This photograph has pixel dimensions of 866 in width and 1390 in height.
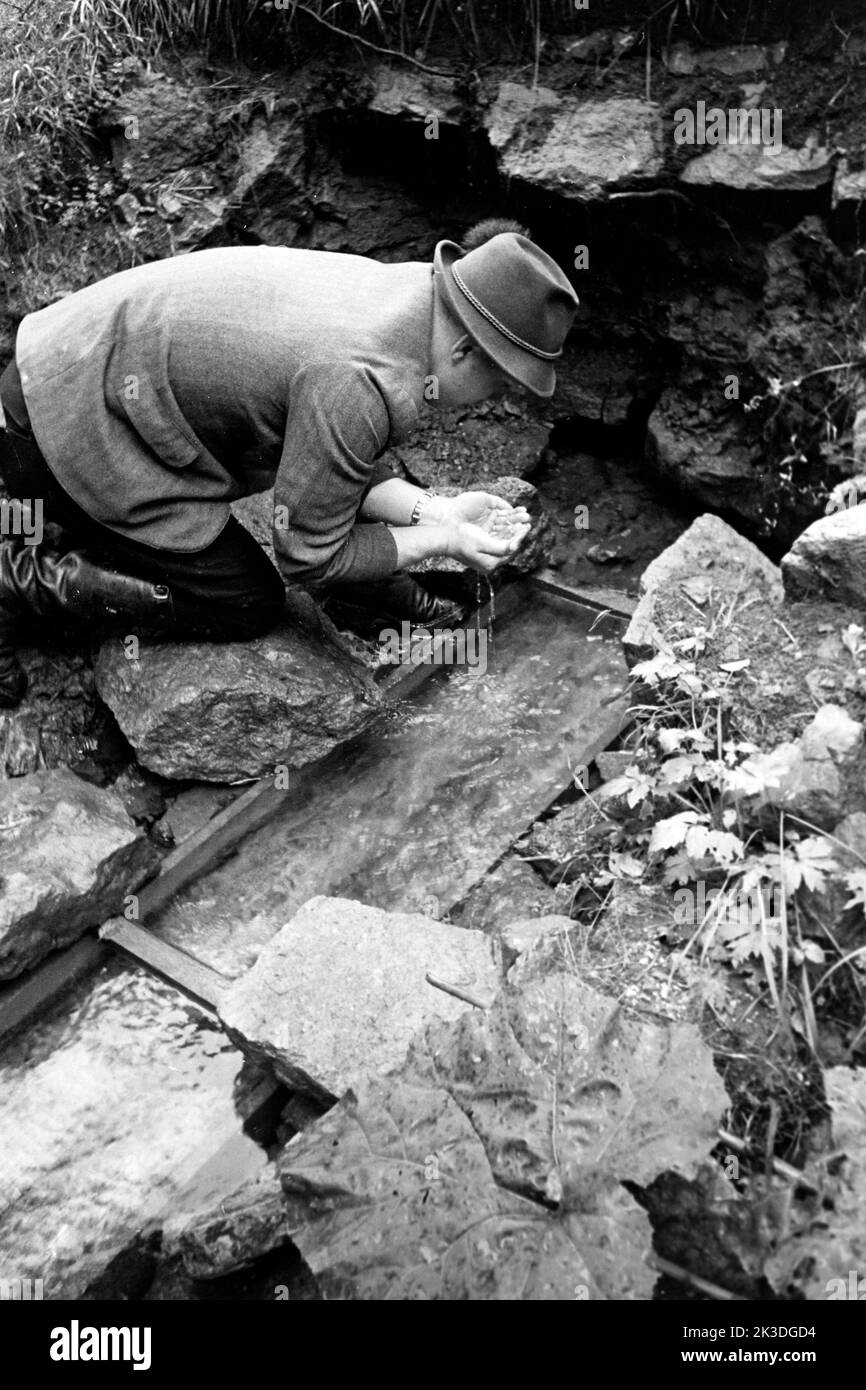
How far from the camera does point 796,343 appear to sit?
4.16 m

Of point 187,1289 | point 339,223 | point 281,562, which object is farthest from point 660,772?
point 339,223

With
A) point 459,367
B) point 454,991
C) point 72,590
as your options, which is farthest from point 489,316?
point 454,991

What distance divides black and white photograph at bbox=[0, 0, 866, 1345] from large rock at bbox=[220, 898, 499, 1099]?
12mm

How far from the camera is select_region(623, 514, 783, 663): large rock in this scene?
346 cm

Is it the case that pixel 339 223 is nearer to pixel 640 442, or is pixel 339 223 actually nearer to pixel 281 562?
pixel 640 442

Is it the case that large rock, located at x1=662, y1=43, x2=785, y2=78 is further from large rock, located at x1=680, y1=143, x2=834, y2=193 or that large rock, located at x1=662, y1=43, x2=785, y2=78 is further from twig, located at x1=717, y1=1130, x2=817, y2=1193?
twig, located at x1=717, y1=1130, x2=817, y2=1193

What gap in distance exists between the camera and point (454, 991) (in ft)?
9.00

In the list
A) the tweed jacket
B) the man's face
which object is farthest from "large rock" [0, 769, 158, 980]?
the man's face

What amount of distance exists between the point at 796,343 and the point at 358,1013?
9.68 feet

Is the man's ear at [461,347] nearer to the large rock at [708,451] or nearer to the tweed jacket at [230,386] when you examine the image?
the tweed jacket at [230,386]

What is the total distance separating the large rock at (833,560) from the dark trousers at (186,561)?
1659mm

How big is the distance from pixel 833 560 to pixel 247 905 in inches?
78.8

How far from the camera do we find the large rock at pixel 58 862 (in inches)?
121
